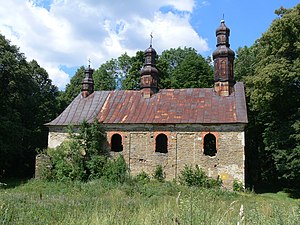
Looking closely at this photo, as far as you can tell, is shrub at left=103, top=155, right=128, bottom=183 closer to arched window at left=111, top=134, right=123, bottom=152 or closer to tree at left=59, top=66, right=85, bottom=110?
arched window at left=111, top=134, right=123, bottom=152

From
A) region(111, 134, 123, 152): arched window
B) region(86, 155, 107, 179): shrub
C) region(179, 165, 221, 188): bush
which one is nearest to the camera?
region(179, 165, 221, 188): bush

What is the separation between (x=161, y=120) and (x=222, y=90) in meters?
4.64

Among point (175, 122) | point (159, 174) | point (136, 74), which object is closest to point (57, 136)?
point (159, 174)

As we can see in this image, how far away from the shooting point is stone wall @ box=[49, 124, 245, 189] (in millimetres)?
19219

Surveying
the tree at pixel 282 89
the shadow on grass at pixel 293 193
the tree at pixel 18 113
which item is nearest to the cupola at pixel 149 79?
the tree at pixel 282 89

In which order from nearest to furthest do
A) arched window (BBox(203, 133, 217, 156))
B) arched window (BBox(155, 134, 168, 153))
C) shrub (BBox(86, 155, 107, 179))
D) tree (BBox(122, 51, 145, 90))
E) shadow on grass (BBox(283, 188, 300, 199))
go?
shadow on grass (BBox(283, 188, 300, 199)) → shrub (BBox(86, 155, 107, 179)) → arched window (BBox(155, 134, 168, 153)) → arched window (BBox(203, 133, 217, 156)) → tree (BBox(122, 51, 145, 90))

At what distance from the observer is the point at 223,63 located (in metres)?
22.0

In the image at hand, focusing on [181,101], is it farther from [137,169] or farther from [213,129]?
[137,169]

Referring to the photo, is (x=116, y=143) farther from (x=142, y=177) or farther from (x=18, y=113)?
(x=18, y=113)

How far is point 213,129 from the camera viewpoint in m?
19.8

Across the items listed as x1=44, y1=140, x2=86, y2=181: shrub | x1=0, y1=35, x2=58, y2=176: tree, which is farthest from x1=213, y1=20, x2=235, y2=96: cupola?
x1=0, y1=35, x2=58, y2=176: tree

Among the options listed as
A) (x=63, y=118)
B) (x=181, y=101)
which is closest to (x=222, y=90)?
(x=181, y=101)

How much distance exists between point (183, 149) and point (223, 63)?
6.55 meters

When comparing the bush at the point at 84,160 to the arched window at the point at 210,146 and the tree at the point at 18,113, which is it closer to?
the tree at the point at 18,113
